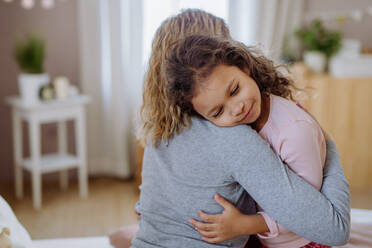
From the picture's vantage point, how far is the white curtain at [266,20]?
11.0 ft

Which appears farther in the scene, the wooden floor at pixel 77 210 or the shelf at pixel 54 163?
the shelf at pixel 54 163

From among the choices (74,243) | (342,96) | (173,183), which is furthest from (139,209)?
(342,96)

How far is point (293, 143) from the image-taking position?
90 cm

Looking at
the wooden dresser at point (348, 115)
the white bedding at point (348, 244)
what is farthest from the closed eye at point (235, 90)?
the wooden dresser at point (348, 115)

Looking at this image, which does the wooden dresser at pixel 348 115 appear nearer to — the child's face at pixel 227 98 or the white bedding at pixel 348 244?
the white bedding at pixel 348 244

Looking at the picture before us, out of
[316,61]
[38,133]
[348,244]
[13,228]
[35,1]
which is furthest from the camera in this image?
[316,61]

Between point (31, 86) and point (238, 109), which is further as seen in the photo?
point (31, 86)

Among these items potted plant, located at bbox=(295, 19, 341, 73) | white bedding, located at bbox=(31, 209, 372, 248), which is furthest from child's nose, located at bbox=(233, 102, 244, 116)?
potted plant, located at bbox=(295, 19, 341, 73)

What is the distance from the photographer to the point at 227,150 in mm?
896

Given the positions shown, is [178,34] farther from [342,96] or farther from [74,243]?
[342,96]

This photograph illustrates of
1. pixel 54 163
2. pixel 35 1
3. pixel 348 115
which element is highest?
pixel 35 1

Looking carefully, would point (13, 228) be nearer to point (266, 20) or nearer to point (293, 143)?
point (293, 143)

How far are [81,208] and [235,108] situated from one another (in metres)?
2.20

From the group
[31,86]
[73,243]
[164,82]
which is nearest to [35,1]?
[31,86]
